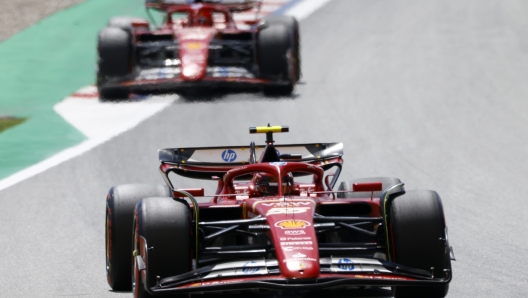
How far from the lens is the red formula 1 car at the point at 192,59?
17.7m

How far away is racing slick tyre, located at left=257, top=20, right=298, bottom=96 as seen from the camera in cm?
1803

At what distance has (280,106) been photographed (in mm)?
17922

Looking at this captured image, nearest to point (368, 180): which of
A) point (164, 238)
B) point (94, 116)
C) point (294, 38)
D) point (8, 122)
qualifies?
point (164, 238)

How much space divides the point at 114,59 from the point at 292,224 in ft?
34.8

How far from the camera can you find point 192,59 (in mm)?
17781

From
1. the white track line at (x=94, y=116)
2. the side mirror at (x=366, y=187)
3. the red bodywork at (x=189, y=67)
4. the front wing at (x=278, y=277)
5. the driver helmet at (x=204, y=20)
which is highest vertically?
the driver helmet at (x=204, y=20)

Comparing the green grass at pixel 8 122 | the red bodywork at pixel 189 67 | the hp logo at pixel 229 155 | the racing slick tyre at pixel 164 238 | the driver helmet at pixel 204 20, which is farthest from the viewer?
the driver helmet at pixel 204 20

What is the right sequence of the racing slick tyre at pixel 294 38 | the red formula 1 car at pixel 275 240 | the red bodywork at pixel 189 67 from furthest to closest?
the racing slick tyre at pixel 294 38, the red bodywork at pixel 189 67, the red formula 1 car at pixel 275 240

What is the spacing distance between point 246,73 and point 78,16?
24.5 feet

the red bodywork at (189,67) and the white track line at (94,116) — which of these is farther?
the red bodywork at (189,67)

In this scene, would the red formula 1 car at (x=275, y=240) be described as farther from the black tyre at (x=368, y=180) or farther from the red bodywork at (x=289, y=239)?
the black tyre at (x=368, y=180)

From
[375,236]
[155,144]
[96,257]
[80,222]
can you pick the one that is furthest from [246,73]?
[375,236]

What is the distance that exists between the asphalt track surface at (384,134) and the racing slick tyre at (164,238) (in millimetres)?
1452

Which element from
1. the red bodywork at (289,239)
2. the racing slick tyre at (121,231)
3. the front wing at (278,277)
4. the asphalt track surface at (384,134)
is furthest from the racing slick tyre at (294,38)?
the front wing at (278,277)
